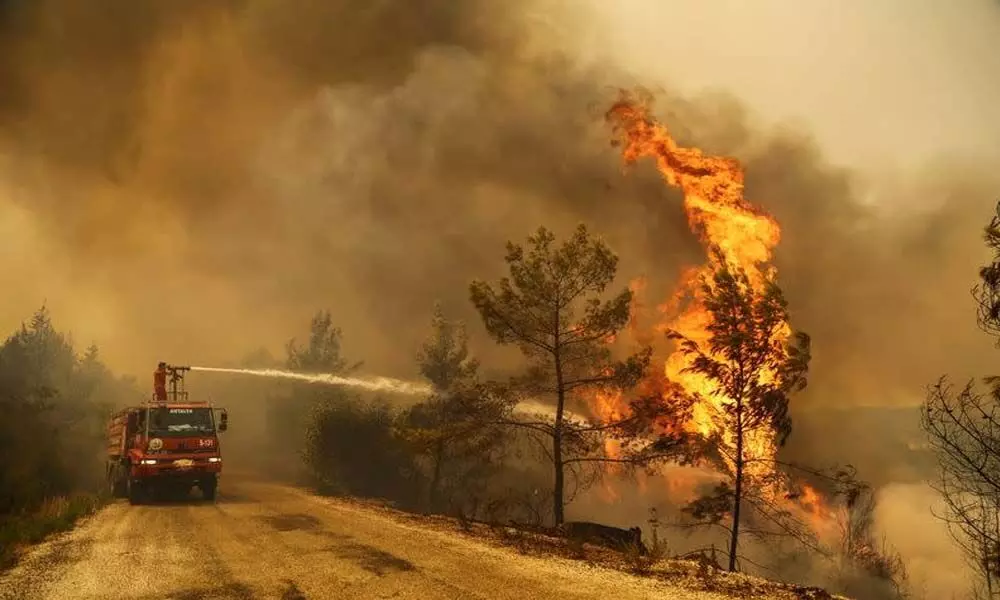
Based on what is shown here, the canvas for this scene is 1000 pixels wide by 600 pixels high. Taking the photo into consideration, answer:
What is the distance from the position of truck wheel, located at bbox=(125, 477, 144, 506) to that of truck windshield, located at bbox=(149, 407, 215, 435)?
180 cm

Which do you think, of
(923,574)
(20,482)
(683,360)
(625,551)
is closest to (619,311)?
(625,551)

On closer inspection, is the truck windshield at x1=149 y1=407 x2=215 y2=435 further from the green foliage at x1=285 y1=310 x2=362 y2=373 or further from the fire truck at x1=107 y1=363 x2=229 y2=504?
the green foliage at x1=285 y1=310 x2=362 y2=373

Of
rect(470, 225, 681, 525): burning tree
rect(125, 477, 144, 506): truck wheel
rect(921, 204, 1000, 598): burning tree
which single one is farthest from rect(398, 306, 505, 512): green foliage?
rect(921, 204, 1000, 598): burning tree

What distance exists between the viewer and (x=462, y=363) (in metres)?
Result: 32.1

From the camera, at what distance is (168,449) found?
20734mm

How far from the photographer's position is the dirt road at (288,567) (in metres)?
9.65

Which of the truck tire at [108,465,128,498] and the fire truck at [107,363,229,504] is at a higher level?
the fire truck at [107,363,229,504]

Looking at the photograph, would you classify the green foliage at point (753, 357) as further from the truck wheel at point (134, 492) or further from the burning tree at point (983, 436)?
the truck wheel at point (134, 492)

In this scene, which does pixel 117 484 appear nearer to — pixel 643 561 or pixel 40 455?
pixel 40 455

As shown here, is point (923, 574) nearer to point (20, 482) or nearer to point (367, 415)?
point (367, 415)

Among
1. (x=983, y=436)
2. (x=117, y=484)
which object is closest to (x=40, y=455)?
(x=117, y=484)

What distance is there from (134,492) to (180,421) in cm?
267

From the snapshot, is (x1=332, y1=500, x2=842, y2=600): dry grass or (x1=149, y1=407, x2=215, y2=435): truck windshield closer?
(x1=332, y1=500, x2=842, y2=600): dry grass

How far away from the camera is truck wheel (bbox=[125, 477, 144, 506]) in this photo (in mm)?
20672
